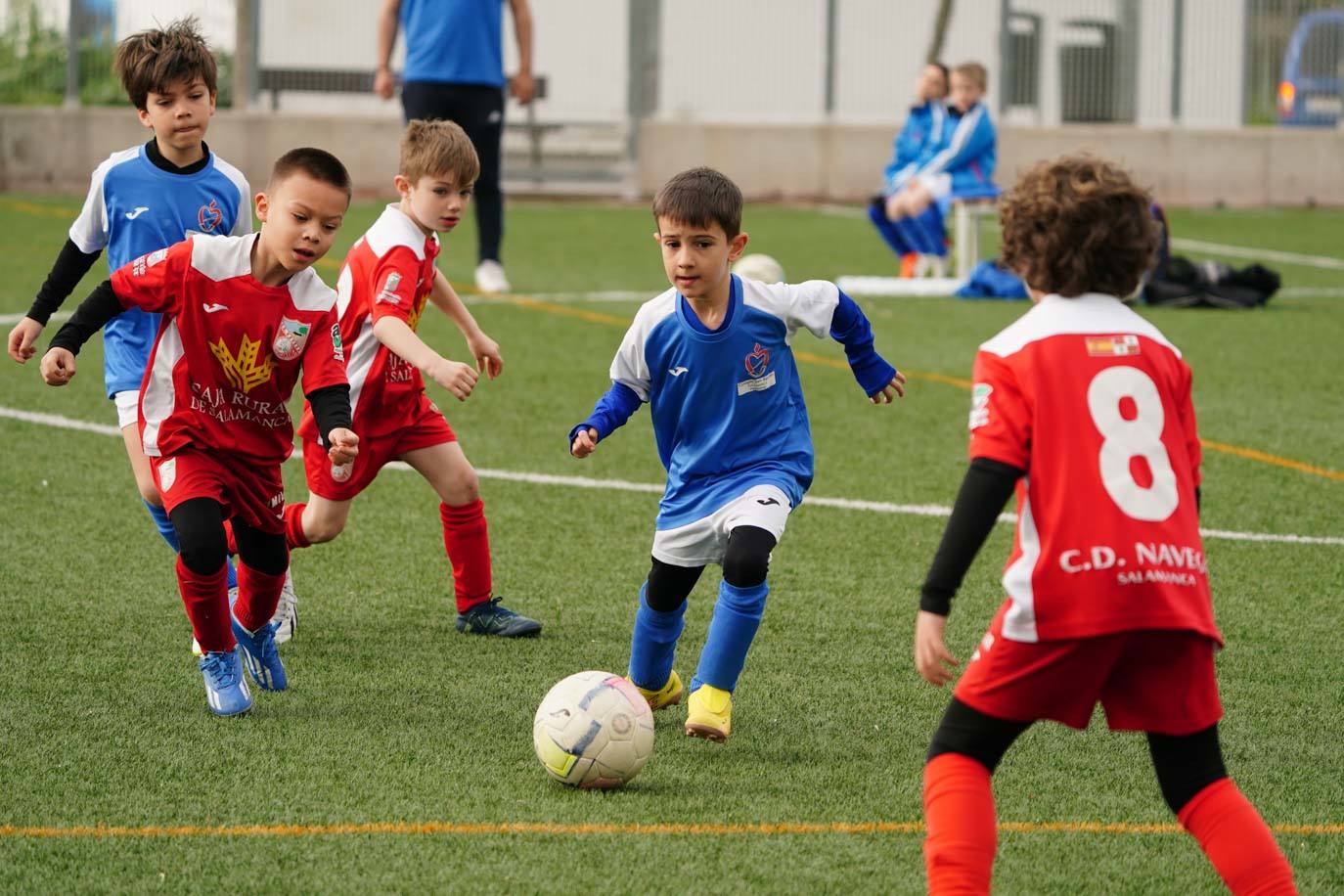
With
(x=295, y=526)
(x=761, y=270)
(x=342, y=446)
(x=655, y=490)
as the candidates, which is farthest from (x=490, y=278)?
(x=342, y=446)

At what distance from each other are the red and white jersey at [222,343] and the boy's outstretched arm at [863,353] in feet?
3.91

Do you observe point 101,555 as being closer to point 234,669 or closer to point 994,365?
point 234,669

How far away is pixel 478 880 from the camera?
326 centimetres

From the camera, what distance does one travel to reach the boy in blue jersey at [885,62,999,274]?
1302cm

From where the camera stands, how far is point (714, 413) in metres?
4.29

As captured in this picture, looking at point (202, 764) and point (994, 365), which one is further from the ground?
point (994, 365)

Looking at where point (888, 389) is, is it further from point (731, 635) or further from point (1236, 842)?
point (1236, 842)

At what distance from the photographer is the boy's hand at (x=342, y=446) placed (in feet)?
13.1

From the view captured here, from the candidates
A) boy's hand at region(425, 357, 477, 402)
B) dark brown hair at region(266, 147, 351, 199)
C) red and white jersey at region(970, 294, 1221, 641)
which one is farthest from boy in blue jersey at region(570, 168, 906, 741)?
red and white jersey at region(970, 294, 1221, 641)

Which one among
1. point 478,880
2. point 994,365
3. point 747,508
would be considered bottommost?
point 478,880

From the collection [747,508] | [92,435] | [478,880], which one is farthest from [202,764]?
[92,435]

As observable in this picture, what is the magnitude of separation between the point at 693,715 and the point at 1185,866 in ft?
3.84

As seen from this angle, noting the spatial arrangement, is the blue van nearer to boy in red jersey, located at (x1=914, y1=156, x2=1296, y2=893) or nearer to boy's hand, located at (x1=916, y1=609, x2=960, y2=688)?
boy in red jersey, located at (x1=914, y1=156, x2=1296, y2=893)

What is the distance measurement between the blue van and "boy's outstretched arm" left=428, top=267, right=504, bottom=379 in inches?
723
